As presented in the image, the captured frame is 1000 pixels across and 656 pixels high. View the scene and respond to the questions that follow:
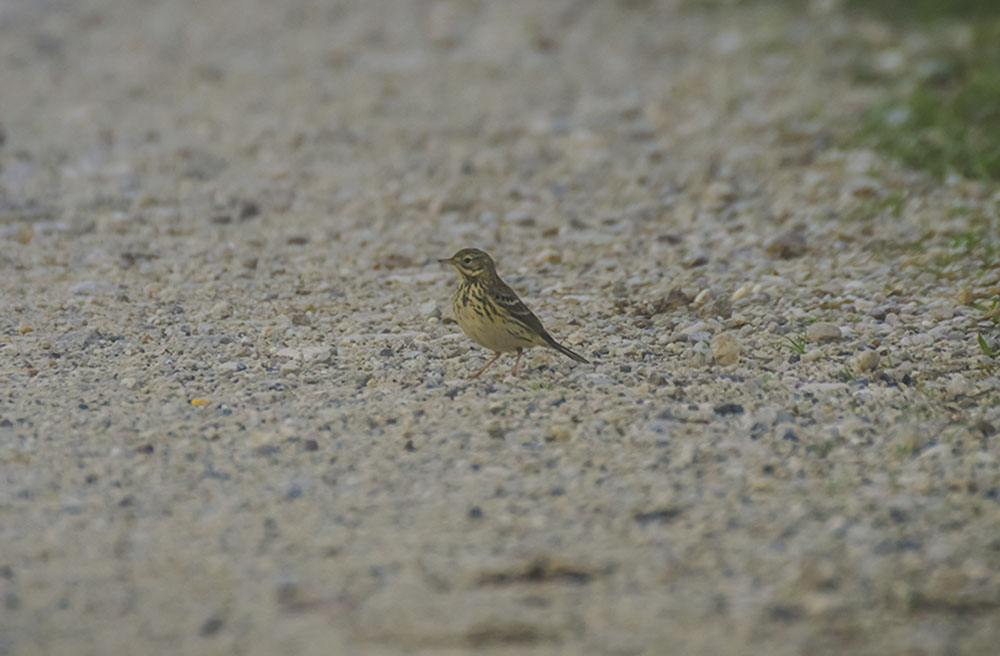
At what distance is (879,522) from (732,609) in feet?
2.79

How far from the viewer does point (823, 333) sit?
6457mm

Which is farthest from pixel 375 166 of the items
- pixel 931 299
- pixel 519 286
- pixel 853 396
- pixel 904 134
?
pixel 853 396

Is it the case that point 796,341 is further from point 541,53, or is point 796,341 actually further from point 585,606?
point 541,53

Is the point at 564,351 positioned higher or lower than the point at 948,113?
lower

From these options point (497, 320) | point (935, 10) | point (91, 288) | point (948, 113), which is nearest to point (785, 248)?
point (497, 320)

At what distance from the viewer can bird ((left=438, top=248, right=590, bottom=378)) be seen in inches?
240

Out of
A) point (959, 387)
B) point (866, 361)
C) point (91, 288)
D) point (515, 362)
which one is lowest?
point (959, 387)

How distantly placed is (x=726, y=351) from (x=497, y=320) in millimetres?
1111

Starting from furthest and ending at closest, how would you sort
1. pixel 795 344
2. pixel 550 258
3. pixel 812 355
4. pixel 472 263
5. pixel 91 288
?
pixel 550 258
pixel 91 288
pixel 472 263
pixel 795 344
pixel 812 355

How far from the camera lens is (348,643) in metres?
3.78

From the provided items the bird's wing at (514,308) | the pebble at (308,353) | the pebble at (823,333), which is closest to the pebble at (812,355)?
the pebble at (823,333)

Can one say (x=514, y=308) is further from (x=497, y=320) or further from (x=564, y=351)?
(x=564, y=351)

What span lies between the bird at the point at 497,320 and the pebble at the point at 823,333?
1.17m

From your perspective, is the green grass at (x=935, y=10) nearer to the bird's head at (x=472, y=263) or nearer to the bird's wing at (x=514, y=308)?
the bird's head at (x=472, y=263)
